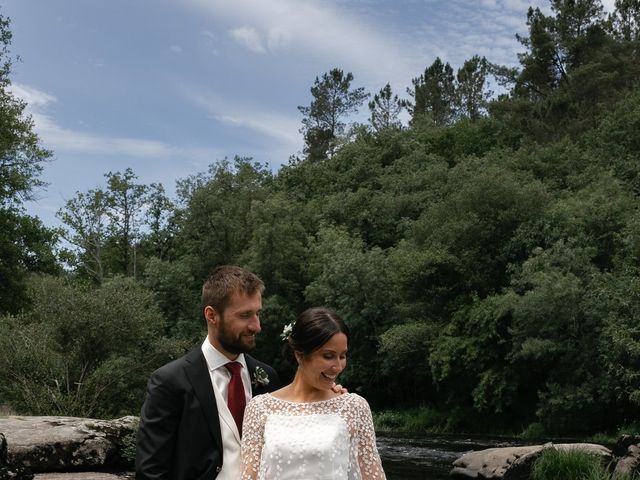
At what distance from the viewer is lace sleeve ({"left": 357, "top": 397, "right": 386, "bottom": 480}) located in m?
3.39

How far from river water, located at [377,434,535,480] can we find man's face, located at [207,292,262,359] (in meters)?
16.5

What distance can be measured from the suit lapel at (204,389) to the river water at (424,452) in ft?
A: 54.3

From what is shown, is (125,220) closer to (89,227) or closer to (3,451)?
(89,227)

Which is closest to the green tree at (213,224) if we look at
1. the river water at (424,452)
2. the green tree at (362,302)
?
the green tree at (362,302)

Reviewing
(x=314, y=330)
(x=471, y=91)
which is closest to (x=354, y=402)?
(x=314, y=330)

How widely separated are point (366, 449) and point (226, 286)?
101 cm

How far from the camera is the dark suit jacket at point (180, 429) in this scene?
3475 millimetres

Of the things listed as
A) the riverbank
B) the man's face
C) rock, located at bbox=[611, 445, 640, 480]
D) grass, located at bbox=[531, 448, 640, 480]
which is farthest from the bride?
the riverbank

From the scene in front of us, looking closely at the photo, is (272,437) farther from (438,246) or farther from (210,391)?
(438,246)

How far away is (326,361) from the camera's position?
3379 mm

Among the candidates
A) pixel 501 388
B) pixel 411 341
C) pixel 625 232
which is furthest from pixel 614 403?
pixel 411 341

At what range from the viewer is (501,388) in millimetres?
35062

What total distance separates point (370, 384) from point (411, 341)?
22.2 feet

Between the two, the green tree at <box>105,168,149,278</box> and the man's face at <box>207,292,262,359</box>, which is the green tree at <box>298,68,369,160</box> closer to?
the green tree at <box>105,168,149,278</box>
